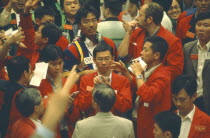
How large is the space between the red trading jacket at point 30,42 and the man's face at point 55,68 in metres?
0.64

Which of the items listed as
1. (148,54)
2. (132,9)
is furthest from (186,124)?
(132,9)

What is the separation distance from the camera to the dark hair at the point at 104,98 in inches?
238

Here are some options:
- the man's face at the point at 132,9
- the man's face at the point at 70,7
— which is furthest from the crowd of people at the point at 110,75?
the man's face at the point at 132,9

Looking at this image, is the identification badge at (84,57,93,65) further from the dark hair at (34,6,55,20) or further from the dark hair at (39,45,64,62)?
the dark hair at (34,6,55,20)

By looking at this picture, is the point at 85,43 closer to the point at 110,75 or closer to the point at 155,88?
the point at 110,75

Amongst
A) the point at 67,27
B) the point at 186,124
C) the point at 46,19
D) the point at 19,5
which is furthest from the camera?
the point at 67,27

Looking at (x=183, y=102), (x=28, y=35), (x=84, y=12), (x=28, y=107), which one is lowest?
(x=183, y=102)

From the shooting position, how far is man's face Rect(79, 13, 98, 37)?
7784 mm

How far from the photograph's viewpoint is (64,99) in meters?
4.44

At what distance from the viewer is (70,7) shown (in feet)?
30.8

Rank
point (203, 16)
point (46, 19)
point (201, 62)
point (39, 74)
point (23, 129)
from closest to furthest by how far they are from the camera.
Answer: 1. point (23, 129)
2. point (39, 74)
3. point (201, 62)
4. point (203, 16)
5. point (46, 19)

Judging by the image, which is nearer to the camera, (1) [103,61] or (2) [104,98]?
(2) [104,98]

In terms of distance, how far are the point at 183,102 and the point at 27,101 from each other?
1.89m

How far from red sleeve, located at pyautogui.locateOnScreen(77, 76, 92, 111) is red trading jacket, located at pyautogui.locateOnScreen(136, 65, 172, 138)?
58 centimetres
